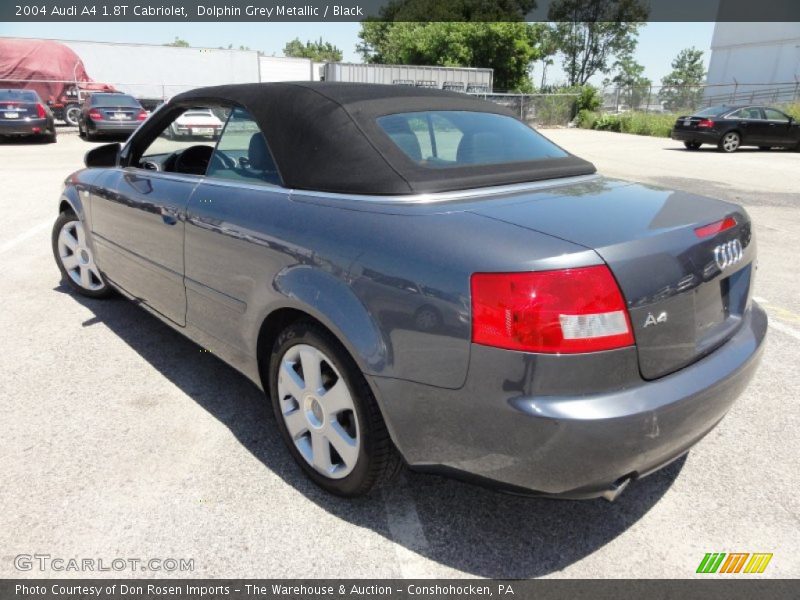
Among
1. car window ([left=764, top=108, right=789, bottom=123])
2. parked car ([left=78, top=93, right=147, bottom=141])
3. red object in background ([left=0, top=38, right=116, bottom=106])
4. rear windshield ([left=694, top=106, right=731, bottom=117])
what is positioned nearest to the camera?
parked car ([left=78, top=93, right=147, bottom=141])

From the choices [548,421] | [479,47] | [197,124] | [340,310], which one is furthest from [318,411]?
[479,47]

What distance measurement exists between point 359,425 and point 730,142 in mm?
19681

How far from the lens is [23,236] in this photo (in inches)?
265

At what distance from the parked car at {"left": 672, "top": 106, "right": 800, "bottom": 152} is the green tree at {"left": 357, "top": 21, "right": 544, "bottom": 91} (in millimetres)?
28333

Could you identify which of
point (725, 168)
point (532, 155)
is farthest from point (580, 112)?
point (532, 155)

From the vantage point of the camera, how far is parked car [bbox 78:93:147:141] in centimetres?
1772

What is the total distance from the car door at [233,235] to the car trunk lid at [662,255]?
36.7 inches

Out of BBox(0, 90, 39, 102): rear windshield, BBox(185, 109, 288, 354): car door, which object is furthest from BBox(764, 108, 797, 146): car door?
BBox(0, 90, 39, 102): rear windshield

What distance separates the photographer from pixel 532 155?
286cm

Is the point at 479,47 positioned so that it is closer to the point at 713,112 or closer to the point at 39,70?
the point at 713,112

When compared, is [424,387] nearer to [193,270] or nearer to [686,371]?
[686,371]

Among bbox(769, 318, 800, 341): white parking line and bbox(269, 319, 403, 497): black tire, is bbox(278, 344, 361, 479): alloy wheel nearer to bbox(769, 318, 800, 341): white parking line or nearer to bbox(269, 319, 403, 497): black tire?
bbox(269, 319, 403, 497): black tire

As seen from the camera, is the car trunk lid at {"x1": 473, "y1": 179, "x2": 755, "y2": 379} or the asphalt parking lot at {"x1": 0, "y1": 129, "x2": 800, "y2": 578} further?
the asphalt parking lot at {"x1": 0, "y1": 129, "x2": 800, "y2": 578}

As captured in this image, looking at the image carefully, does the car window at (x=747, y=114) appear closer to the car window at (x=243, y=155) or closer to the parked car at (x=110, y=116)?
the parked car at (x=110, y=116)
